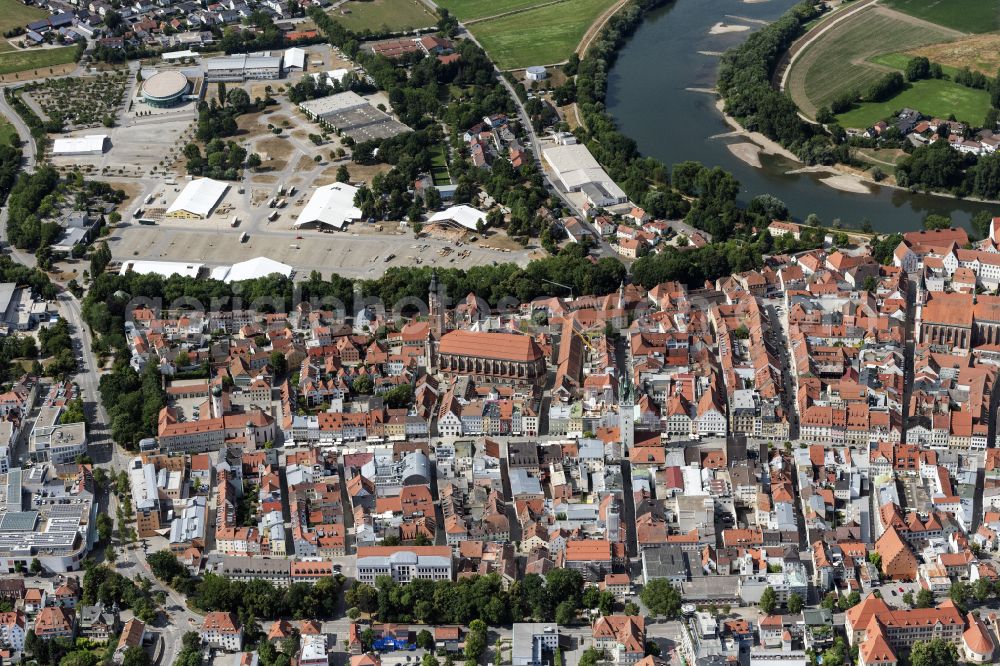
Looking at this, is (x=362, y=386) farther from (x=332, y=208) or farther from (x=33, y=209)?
(x=33, y=209)

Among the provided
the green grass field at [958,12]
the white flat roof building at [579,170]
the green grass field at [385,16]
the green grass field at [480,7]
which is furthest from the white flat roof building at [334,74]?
the green grass field at [958,12]

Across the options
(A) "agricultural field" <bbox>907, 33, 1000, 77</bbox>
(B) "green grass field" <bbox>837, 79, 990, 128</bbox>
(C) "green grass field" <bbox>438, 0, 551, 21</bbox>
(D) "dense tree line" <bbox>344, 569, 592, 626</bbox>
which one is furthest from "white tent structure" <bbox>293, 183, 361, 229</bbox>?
(A) "agricultural field" <bbox>907, 33, 1000, 77</bbox>

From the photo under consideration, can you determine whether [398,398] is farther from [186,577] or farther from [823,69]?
[823,69]

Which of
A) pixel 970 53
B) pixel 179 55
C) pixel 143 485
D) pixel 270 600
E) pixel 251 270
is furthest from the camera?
pixel 179 55

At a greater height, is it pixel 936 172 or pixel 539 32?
pixel 539 32

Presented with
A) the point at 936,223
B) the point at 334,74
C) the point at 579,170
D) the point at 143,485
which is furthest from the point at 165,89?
the point at 936,223

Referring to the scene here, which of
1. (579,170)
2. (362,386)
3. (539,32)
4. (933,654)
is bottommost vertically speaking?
(933,654)

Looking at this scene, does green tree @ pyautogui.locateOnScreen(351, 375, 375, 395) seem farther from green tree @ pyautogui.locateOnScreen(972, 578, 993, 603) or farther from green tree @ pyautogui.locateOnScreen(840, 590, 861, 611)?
green tree @ pyautogui.locateOnScreen(972, 578, 993, 603)
